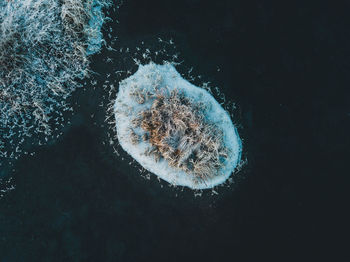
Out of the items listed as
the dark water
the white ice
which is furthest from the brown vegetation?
the dark water

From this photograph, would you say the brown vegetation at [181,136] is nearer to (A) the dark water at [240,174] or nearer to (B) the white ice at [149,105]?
(B) the white ice at [149,105]

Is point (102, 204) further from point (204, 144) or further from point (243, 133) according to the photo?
point (243, 133)

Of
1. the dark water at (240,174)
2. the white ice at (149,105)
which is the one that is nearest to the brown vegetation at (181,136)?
the white ice at (149,105)

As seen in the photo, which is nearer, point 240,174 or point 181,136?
point 181,136

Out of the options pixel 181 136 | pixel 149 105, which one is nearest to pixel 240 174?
pixel 181 136

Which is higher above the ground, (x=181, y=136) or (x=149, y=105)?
(x=149, y=105)

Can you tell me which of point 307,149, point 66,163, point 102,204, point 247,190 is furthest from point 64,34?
point 307,149

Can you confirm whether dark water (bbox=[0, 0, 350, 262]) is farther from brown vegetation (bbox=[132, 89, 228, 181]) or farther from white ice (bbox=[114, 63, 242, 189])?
brown vegetation (bbox=[132, 89, 228, 181])

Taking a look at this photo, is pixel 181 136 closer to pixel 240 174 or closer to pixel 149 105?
pixel 149 105
